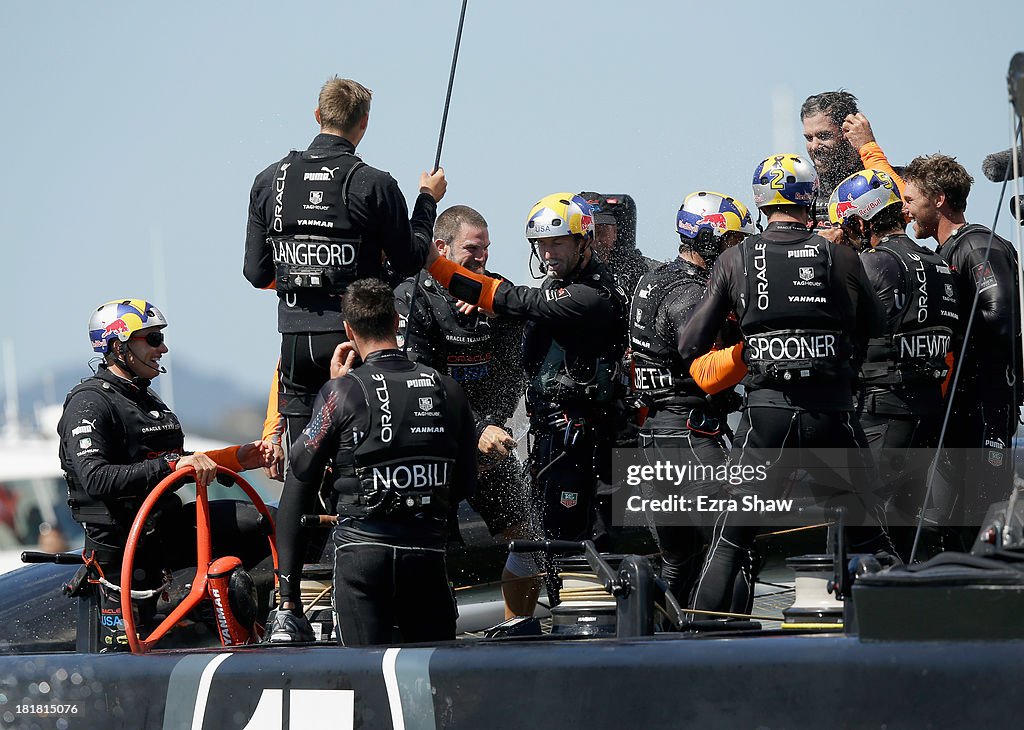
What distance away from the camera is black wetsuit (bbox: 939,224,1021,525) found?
6.70 m

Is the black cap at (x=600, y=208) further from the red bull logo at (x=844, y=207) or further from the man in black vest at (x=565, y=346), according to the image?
the red bull logo at (x=844, y=207)

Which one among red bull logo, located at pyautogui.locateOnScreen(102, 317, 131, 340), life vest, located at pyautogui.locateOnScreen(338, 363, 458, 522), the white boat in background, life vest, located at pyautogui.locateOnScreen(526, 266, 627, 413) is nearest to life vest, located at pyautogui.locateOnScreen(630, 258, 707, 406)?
life vest, located at pyautogui.locateOnScreen(526, 266, 627, 413)

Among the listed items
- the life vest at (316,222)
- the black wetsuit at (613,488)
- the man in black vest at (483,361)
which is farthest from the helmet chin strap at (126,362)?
the black wetsuit at (613,488)

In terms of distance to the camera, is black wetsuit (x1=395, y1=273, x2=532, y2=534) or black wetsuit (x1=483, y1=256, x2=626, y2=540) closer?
black wetsuit (x1=483, y1=256, x2=626, y2=540)

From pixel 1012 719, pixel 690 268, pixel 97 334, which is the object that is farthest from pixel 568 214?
pixel 1012 719

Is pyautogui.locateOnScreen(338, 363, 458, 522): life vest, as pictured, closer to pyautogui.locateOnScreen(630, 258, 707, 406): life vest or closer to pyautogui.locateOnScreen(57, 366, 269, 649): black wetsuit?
pyautogui.locateOnScreen(57, 366, 269, 649): black wetsuit

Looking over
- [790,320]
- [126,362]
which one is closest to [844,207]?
[790,320]

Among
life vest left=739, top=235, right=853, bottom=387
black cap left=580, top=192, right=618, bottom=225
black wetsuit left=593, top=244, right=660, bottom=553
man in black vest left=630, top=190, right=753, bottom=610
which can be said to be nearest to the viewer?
life vest left=739, top=235, right=853, bottom=387

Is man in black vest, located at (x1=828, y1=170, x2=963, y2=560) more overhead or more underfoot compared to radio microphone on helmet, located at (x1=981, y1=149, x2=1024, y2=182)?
more underfoot

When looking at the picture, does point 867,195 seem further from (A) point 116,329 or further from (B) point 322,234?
(A) point 116,329

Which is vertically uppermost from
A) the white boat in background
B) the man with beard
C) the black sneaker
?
the man with beard

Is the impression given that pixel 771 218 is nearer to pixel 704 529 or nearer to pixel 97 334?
pixel 704 529

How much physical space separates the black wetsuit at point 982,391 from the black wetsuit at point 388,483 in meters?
2.56

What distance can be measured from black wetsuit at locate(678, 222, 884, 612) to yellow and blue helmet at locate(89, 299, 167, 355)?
7.79 feet
